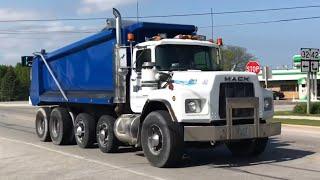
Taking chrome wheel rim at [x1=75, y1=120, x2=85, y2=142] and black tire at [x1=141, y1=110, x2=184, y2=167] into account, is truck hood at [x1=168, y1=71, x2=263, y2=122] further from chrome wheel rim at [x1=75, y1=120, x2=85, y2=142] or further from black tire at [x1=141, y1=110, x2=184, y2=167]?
chrome wheel rim at [x1=75, y1=120, x2=85, y2=142]

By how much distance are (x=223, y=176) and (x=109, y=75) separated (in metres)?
5.09

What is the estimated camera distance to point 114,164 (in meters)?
12.7

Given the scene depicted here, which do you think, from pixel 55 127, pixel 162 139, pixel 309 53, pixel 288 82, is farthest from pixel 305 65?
pixel 288 82

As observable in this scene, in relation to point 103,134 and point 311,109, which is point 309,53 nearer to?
point 311,109

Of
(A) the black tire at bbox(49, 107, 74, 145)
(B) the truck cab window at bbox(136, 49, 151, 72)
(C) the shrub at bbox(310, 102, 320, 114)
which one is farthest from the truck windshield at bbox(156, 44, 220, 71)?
(C) the shrub at bbox(310, 102, 320, 114)

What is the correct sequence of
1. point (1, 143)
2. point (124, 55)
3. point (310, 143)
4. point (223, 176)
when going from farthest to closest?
point (1, 143) → point (310, 143) → point (124, 55) → point (223, 176)

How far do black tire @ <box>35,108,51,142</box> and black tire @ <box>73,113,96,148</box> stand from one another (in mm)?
2514

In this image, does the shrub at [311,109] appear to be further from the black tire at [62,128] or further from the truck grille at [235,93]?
the truck grille at [235,93]

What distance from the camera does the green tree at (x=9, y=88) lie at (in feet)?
360

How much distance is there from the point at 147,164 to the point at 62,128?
18.3ft

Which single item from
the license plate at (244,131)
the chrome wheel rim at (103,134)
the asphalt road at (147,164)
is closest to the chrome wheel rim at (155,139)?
the asphalt road at (147,164)

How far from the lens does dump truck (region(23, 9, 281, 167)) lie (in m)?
11.7

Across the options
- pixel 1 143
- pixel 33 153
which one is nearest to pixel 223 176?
pixel 33 153

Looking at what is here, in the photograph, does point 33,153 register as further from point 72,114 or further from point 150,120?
point 150,120
